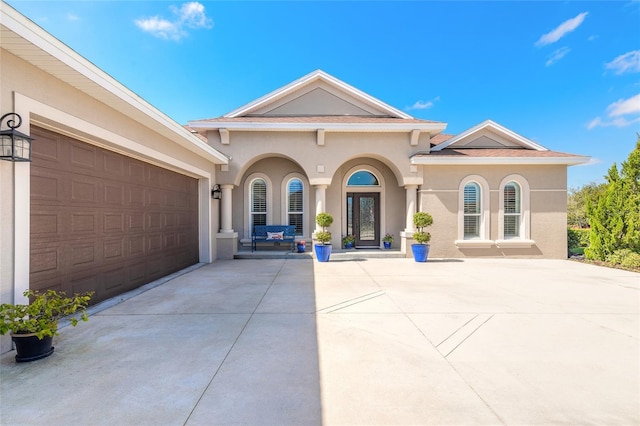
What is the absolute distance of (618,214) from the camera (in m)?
9.29

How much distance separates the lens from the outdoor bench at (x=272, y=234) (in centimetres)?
1078

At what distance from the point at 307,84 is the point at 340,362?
10.6 meters

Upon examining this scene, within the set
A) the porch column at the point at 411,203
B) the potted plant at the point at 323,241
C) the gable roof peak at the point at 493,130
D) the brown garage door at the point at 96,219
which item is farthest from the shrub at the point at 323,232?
the gable roof peak at the point at 493,130

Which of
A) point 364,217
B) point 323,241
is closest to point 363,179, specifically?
point 364,217

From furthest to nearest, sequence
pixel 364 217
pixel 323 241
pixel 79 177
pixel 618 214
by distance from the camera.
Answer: pixel 364 217 < pixel 323 241 < pixel 618 214 < pixel 79 177

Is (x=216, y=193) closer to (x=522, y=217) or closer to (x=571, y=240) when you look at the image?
(x=522, y=217)

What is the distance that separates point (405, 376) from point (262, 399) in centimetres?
140

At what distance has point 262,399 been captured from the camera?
97.2 inches

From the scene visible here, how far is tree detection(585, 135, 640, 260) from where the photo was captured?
896 cm

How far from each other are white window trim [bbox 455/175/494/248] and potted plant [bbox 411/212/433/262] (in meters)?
1.51

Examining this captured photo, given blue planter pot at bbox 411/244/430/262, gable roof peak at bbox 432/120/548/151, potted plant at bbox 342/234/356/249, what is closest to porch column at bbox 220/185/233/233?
potted plant at bbox 342/234/356/249

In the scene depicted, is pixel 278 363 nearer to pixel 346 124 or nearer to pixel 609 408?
pixel 609 408


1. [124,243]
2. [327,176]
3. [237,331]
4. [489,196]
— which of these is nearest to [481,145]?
[489,196]

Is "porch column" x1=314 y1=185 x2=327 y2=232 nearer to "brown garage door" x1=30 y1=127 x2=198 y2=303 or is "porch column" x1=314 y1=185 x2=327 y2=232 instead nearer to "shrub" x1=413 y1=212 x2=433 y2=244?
"shrub" x1=413 y1=212 x2=433 y2=244
